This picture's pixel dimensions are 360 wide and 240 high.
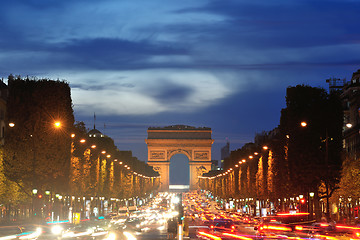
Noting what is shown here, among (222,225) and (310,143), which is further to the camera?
(310,143)

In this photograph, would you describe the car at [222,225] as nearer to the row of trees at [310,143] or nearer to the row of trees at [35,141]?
the row of trees at [310,143]

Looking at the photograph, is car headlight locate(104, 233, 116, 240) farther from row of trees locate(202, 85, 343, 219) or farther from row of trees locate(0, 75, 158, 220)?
row of trees locate(202, 85, 343, 219)

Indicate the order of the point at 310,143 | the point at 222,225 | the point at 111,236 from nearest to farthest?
1. the point at 111,236
2. the point at 222,225
3. the point at 310,143

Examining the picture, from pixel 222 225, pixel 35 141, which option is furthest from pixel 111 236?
pixel 35 141

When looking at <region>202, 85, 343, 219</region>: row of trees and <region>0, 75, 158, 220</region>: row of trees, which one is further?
<region>202, 85, 343, 219</region>: row of trees

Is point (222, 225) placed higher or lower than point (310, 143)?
lower

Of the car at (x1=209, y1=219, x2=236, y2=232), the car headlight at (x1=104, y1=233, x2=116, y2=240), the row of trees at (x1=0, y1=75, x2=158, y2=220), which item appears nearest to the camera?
the car headlight at (x1=104, y1=233, x2=116, y2=240)

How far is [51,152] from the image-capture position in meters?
75.8

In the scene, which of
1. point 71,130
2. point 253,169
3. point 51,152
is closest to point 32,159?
point 51,152

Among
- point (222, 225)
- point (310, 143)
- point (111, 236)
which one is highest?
point (310, 143)

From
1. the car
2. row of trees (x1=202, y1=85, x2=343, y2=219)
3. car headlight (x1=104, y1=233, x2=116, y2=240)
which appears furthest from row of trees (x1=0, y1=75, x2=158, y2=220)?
row of trees (x1=202, y1=85, x2=343, y2=219)

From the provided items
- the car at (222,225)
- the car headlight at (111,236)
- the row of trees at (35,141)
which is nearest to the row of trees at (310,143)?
the car at (222,225)

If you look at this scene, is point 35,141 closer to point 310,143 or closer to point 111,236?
point 111,236

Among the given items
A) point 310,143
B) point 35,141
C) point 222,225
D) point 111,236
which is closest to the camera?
point 111,236
